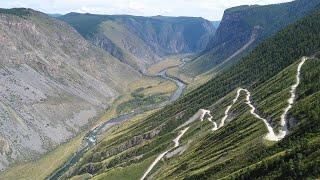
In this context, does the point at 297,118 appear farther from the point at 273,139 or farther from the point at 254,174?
the point at 254,174

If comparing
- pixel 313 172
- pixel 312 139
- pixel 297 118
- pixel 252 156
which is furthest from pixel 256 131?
pixel 313 172

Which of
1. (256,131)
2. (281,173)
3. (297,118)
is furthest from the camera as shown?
(256,131)

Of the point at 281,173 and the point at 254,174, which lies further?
the point at 254,174

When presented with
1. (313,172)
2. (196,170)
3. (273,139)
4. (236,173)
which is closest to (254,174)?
(236,173)

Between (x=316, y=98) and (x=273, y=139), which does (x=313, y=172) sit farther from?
(x=316, y=98)

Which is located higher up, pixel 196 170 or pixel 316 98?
pixel 316 98

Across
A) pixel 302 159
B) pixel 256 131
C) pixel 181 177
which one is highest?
pixel 302 159

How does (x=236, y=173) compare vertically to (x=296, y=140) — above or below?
below

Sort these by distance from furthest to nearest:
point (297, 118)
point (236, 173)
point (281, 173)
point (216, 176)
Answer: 1. point (297, 118)
2. point (216, 176)
3. point (236, 173)
4. point (281, 173)

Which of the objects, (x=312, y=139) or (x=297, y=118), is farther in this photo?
(x=297, y=118)
